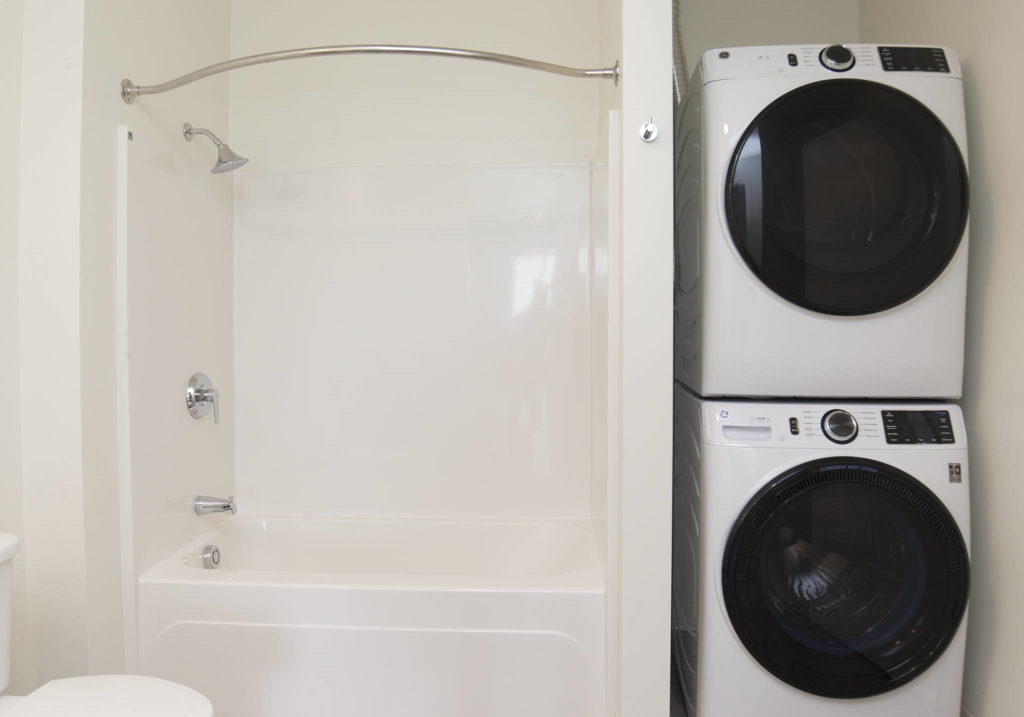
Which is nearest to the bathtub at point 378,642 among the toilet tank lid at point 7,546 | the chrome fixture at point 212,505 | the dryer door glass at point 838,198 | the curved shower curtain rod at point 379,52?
the chrome fixture at point 212,505

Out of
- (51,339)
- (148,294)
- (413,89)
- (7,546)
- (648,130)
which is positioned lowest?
(7,546)

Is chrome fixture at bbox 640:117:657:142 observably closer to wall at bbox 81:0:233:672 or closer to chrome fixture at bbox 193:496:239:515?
wall at bbox 81:0:233:672

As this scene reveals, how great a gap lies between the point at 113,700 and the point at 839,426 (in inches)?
65.1

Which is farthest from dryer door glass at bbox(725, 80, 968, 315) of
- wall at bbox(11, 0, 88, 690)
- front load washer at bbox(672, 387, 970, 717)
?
wall at bbox(11, 0, 88, 690)

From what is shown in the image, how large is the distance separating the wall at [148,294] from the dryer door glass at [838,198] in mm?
1592

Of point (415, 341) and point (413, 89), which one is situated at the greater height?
point (413, 89)

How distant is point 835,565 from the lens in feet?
4.74

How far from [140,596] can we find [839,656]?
181 cm

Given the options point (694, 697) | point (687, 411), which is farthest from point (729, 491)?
point (694, 697)

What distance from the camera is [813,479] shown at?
1.42 m

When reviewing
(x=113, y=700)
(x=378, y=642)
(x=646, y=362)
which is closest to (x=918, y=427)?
(x=646, y=362)

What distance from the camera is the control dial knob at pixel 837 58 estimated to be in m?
1.48

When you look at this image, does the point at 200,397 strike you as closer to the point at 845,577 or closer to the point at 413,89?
the point at 413,89

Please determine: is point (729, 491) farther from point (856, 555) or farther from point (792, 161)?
point (792, 161)
